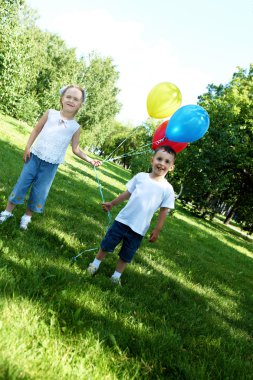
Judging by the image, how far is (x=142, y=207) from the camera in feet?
13.0

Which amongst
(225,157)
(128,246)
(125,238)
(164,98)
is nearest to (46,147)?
(125,238)

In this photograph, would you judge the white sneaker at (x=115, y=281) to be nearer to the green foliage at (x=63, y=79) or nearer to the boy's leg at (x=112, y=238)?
the boy's leg at (x=112, y=238)

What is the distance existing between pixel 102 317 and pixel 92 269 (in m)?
1.07

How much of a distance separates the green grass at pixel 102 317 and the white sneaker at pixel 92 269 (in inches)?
3.7

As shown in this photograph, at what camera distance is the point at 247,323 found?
15.1 feet

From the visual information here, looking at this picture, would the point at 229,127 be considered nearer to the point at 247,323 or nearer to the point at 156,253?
the point at 156,253

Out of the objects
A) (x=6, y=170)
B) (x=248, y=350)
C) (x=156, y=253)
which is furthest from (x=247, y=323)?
(x=6, y=170)

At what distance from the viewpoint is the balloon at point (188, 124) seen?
4648 millimetres

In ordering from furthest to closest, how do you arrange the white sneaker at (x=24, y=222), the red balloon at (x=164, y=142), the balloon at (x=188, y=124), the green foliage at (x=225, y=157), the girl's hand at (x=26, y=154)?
the green foliage at (x=225, y=157) → the red balloon at (x=164, y=142) → the balloon at (x=188, y=124) → the white sneaker at (x=24, y=222) → the girl's hand at (x=26, y=154)

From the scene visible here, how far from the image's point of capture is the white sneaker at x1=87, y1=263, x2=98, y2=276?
13.0 ft

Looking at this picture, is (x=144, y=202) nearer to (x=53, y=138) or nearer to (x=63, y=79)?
(x=53, y=138)

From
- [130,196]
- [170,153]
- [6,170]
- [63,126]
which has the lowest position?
[6,170]

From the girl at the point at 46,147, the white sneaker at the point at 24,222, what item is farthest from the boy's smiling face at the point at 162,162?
the white sneaker at the point at 24,222

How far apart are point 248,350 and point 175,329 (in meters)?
0.91
